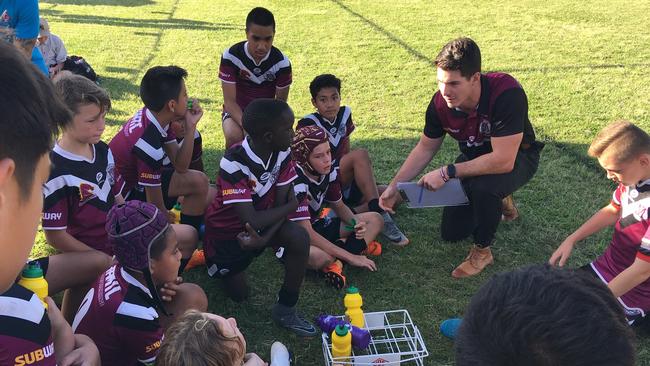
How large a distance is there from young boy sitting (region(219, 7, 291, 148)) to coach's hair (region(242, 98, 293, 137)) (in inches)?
63.9

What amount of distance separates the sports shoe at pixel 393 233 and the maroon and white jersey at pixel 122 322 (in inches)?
82.9

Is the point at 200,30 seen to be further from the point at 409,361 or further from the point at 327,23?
the point at 409,361

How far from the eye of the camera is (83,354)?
216 cm

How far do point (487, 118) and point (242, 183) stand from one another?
174cm

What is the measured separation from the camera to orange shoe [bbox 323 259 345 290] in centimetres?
358

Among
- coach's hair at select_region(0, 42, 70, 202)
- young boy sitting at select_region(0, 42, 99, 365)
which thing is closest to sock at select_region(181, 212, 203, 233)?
young boy sitting at select_region(0, 42, 99, 365)

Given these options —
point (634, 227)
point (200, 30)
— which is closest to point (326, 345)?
point (634, 227)

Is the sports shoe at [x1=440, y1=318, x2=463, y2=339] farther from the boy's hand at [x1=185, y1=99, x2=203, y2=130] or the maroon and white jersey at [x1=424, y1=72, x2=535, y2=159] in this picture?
the boy's hand at [x1=185, y1=99, x2=203, y2=130]

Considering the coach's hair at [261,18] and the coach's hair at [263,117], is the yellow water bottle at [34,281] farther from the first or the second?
the coach's hair at [261,18]

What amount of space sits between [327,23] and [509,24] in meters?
3.80

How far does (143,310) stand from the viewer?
7.59 feet

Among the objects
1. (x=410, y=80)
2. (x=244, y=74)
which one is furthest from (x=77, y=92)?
(x=410, y=80)

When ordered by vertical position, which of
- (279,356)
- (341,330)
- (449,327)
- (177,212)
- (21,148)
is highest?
(21,148)

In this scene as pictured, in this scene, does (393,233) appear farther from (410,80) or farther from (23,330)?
(410,80)
